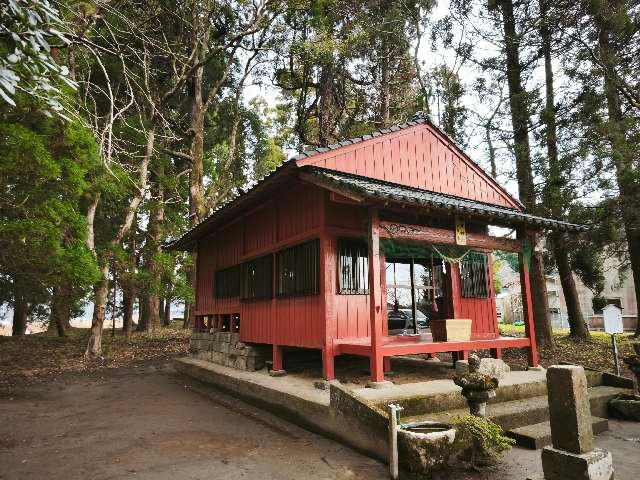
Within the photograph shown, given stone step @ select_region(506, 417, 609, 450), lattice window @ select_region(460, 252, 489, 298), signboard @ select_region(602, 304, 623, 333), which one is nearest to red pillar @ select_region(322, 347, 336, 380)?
stone step @ select_region(506, 417, 609, 450)

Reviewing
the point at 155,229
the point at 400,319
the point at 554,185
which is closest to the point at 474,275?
the point at 400,319

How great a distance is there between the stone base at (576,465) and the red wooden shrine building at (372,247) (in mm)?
2965

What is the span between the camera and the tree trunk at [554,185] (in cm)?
1221

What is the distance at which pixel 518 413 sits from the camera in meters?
6.40

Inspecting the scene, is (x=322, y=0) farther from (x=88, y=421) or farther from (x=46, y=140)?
(x=88, y=421)

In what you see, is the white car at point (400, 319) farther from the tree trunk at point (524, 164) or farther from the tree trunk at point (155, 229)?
the tree trunk at point (155, 229)

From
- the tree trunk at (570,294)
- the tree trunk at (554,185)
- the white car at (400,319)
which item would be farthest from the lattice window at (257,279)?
the tree trunk at (570,294)

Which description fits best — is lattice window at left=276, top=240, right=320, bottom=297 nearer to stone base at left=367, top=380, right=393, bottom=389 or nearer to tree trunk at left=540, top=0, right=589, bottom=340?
stone base at left=367, top=380, right=393, bottom=389

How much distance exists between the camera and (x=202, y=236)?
47.6ft

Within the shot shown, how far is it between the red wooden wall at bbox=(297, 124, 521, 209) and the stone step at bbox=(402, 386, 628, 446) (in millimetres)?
4927

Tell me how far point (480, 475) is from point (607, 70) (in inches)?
495

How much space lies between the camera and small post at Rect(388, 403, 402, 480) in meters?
4.75

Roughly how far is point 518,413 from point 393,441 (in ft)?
8.95

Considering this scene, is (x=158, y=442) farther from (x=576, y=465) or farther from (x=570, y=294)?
(x=570, y=294)
